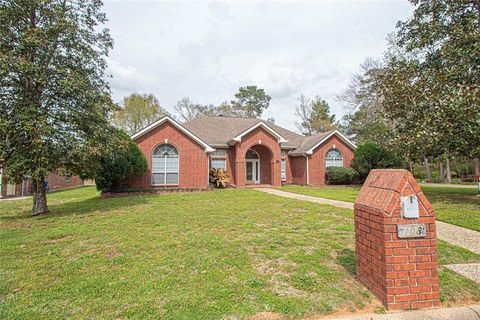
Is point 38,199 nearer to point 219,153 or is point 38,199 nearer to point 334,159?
point 219,153

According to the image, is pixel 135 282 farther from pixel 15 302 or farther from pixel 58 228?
pixel 58 228

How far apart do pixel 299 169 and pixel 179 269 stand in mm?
19094

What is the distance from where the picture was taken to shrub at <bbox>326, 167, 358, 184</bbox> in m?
20.5

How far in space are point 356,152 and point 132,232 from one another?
751 inches

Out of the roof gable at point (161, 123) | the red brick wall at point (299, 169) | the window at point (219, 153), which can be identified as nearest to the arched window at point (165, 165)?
the roof gable at point (161, 123)

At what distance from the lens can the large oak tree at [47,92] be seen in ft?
27.6

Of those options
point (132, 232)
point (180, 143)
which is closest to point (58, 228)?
point (132, 232)

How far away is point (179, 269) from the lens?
13.5 feet

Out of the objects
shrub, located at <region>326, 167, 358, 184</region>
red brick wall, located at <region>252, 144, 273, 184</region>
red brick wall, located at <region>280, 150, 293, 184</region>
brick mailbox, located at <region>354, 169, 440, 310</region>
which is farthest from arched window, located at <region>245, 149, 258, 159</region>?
brick mailbox, located at <region>354, 169, 440, 310</region>

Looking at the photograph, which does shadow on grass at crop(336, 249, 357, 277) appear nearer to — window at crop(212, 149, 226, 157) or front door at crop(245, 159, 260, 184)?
window at crop(212, 149, 226, 157)

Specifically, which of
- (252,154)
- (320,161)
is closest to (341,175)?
(320,161)

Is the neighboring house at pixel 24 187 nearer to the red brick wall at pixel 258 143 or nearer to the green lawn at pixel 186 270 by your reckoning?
the red brick wall at pixel 258 143

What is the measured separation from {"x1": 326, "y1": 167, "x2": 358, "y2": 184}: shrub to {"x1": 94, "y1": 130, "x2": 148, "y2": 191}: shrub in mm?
14454

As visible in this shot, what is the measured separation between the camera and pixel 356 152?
20766 millimetres
